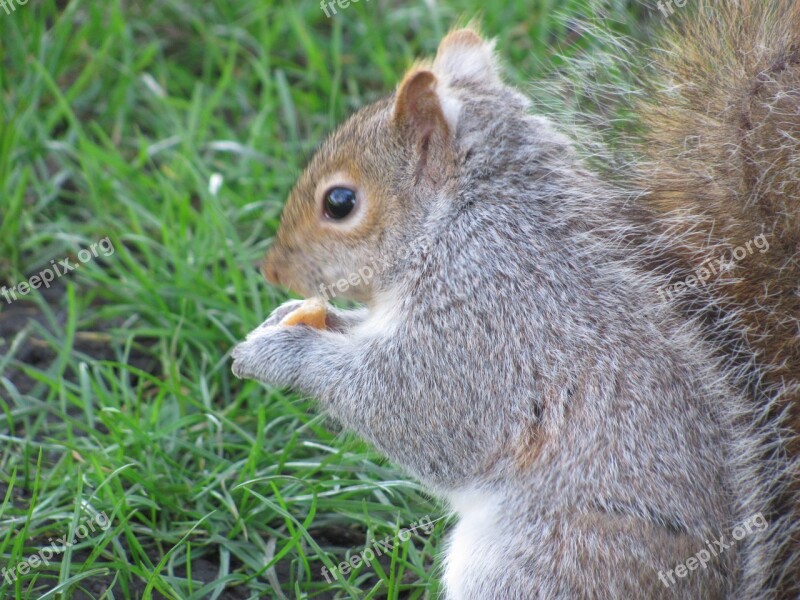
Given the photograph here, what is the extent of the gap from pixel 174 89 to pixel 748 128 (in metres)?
2.10

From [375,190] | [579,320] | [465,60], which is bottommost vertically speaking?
[579,320]

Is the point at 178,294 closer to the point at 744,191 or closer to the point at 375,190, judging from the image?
the point at 375,190

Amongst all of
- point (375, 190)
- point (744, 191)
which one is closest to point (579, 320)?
point (744, 191)

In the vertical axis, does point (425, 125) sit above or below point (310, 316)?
above

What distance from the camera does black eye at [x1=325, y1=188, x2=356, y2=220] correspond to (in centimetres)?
210

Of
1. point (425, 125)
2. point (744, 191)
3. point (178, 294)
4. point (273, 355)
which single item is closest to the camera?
point (744, 191)

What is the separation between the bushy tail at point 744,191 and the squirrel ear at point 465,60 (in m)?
0.40

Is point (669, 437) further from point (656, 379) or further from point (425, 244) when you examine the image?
point (425, 244)

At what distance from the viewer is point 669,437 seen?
179 centimetres

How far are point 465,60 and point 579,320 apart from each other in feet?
2.23

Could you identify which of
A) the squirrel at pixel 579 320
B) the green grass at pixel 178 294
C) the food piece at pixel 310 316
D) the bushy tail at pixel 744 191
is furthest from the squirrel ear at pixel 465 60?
the food piece at pixel 310 316

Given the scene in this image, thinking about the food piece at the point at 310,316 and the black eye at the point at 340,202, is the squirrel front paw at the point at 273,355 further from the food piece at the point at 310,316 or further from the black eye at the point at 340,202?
the black eye at the point at 340,202

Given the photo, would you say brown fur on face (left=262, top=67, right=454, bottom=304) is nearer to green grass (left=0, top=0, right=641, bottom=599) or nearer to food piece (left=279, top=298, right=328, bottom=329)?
food piece (left=279, top=298, right=328, bottom=329)

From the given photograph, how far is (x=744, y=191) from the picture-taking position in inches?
73.1
